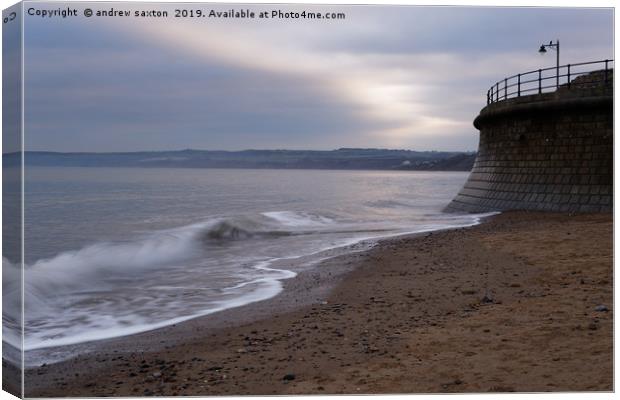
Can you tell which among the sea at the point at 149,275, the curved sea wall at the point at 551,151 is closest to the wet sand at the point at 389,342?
the sea at the point at 149,275

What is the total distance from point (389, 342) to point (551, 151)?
485 inches

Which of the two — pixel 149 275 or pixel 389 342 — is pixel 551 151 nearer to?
pixel 149 275

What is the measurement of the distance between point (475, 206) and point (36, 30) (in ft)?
54.3

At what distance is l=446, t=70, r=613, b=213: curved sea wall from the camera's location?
14.8m

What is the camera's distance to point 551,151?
16172mm

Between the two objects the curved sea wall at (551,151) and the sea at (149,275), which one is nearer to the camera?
the sea at (149,275)

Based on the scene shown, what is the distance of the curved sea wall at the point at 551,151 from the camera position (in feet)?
48.6

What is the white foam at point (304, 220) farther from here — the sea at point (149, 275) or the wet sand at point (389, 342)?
the wet sand at point (389, 342)

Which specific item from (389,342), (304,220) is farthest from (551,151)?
(389,342)

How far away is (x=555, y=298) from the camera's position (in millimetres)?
6742

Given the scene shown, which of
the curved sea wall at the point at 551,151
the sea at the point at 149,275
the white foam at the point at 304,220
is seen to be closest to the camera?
the sea at the point at 149,275

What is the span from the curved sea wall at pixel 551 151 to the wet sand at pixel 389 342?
20.8 feet

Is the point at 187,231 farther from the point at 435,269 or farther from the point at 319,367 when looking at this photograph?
the point at 319,367

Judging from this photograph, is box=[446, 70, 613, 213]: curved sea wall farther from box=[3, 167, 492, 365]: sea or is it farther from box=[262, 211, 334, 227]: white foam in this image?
box=[262, 211, 334, 227]: white foam
